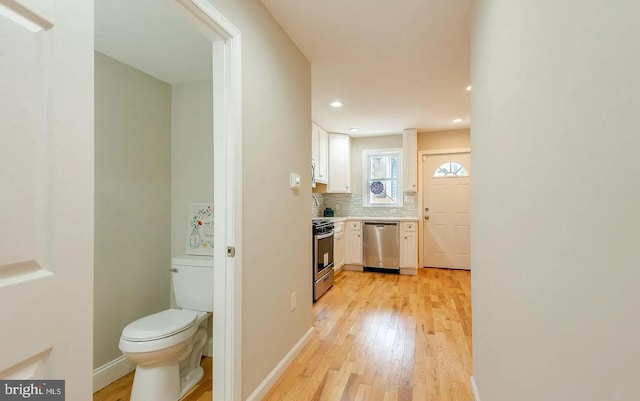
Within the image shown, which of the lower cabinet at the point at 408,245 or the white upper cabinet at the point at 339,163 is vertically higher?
the white upper cabinet at the point at 339,163

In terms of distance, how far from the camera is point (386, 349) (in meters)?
2.28

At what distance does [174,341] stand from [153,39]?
1.94 metres

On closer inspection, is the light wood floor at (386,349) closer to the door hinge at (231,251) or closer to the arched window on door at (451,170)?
the door hinge at (231,251)

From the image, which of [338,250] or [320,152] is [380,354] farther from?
[320,152]

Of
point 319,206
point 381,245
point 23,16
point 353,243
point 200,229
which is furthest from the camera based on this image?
point 319,206

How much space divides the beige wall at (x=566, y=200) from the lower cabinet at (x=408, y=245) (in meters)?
3.55

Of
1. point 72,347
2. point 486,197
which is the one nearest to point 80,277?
point 72,347

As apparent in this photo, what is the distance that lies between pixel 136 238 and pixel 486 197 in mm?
2458

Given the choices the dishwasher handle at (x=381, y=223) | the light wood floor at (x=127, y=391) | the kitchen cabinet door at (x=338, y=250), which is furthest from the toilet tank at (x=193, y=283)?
the dishwasher handle at (x=381, y=223)

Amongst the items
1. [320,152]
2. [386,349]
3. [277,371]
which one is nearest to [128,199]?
[277,371]

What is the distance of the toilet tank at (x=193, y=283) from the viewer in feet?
7.07

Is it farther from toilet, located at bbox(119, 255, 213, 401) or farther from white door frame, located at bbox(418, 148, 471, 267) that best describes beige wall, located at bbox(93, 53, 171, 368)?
white door frame, located at bbox(418, 148, 471, 267)

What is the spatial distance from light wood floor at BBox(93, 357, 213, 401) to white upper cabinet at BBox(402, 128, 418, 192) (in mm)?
4042

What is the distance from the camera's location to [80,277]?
727 millimetres
